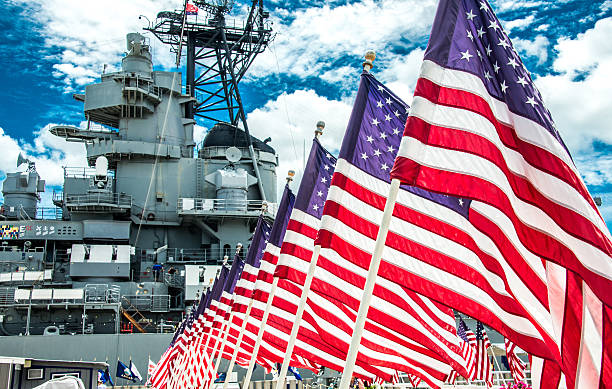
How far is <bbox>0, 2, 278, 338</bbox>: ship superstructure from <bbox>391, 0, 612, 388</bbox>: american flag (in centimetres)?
1964

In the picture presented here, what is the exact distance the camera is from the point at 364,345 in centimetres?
711

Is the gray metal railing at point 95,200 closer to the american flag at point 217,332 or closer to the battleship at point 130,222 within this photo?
the battleship at point 130,222

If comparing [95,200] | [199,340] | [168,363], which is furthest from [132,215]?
[199,340]

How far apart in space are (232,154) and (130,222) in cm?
598

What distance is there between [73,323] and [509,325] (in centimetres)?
2160

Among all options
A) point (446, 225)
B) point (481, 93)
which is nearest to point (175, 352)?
point (446, 225)

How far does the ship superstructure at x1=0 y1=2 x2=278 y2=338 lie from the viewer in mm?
22609

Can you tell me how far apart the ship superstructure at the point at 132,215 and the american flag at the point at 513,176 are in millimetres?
19640

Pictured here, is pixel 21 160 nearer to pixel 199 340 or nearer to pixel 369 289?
pixel 199 340

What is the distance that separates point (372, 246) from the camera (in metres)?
5.91

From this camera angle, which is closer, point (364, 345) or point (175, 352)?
point (364, 345)

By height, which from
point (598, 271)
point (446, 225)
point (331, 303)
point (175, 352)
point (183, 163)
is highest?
point (183, 163)

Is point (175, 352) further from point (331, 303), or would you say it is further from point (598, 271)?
point (598, 271)

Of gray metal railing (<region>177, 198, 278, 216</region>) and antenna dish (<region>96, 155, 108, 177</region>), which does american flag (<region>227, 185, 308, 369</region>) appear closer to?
gray metal railing (<region>177, 198, 278, 216</region>)
